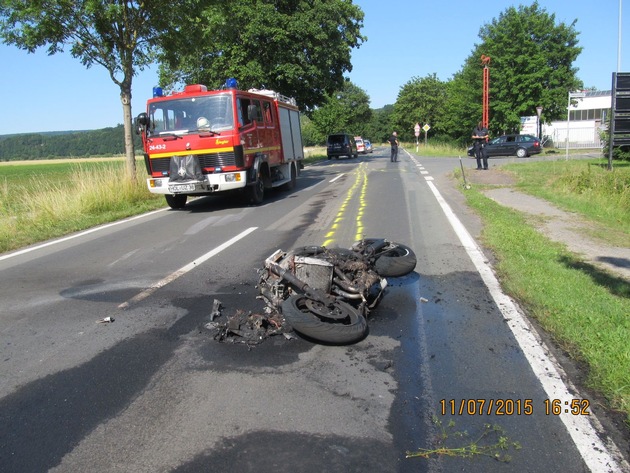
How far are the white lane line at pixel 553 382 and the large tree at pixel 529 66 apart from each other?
38945mm

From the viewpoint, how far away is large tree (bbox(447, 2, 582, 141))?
4006cm

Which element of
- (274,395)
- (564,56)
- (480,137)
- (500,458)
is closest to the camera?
(500,458)

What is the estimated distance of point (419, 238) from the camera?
8125 millimetres

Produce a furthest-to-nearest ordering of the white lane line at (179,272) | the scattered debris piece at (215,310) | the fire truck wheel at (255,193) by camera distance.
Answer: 1. the fire truck wheel at (255,193)
2. the white lane line at (179,272)
3. the scattered debris piece at (215,310)

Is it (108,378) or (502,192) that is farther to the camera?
(502,192)

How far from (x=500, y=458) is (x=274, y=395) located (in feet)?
4.64

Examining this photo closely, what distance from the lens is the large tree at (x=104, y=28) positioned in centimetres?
1321

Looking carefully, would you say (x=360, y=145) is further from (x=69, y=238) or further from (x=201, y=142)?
(x=69, y=238)

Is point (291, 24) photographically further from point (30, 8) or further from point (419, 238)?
point (419, 238)

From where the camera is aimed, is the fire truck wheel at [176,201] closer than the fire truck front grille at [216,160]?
No

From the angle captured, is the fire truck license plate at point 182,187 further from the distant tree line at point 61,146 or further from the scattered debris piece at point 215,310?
the distant tree line at point 61,146

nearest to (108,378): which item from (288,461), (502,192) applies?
(288,461)
